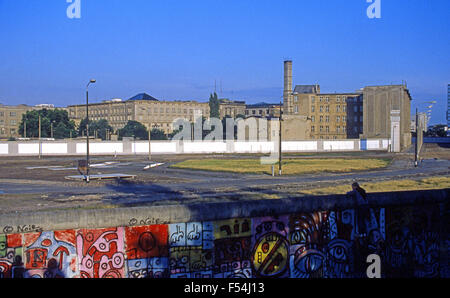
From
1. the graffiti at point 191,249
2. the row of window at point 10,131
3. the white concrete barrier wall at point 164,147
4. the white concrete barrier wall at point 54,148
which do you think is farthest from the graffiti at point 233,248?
the row of window at point 10,131

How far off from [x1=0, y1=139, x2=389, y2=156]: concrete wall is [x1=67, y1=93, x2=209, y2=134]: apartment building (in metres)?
70.1

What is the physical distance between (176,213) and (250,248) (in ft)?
5.86

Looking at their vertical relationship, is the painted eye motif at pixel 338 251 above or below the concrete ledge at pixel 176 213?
below

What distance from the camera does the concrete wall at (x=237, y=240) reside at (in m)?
8.26

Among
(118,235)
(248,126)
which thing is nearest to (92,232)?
(118,235)

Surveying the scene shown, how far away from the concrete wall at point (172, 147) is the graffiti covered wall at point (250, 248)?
227 feet

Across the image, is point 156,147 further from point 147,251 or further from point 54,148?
point 147,251

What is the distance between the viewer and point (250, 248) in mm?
9617

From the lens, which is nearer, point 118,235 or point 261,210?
point 118,235

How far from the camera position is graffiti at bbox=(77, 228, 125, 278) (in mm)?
8469

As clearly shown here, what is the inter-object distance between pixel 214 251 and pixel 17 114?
16684cm

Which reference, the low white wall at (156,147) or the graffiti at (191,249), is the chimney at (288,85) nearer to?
the low white wall at (156,147)
